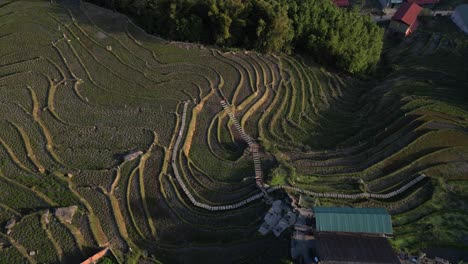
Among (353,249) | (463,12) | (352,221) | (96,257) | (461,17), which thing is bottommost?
(96,257)

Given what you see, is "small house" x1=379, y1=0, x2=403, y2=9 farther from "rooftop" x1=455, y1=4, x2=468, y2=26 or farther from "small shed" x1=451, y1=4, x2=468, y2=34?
"rooftop" x1=455, y1=4, x2=468, y2=26

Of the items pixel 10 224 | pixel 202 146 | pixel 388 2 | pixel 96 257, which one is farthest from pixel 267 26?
pixel 388 2

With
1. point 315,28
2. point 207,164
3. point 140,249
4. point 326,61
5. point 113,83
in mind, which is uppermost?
point 315,28

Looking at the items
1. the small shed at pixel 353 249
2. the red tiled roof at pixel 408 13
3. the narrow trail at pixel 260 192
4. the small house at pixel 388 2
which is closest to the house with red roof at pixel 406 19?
the red tiled roof at pixel 408 13

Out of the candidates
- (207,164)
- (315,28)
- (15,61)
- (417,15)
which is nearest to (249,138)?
(207,164)

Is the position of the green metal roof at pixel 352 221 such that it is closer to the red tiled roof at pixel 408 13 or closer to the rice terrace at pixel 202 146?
the rice terrace at pixel 202 146

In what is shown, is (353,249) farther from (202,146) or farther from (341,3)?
(341,3)

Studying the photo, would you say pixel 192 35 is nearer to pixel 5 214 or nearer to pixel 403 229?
pixel 5 214
